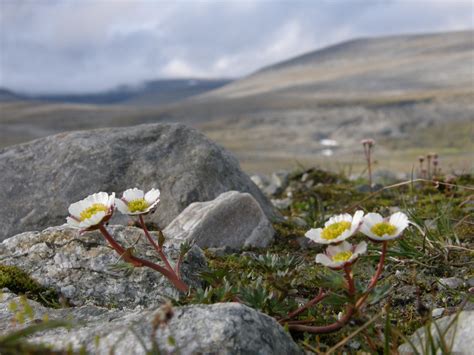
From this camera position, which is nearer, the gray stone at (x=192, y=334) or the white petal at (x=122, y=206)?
the gray stone at (x=192, y=334)

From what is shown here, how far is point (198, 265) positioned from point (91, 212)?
110cm

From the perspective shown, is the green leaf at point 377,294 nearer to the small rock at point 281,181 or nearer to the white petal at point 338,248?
the white petal at point 338,248

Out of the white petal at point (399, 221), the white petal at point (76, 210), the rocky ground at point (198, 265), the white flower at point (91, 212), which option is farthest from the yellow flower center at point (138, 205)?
the white petal at point (399, 221)

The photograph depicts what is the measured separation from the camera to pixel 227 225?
5180 millimetres

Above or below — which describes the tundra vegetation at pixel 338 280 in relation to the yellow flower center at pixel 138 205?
below

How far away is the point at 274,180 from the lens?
961cm

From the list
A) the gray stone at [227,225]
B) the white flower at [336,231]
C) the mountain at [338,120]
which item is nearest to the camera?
the white flower at [336,231]

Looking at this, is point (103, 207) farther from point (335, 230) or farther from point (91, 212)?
point (335, 230)

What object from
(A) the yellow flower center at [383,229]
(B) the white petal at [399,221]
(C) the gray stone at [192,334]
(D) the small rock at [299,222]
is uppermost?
(B) the white petal at [399,221]

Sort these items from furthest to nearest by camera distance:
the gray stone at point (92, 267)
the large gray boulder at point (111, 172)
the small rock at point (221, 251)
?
the large gray boulder at point (111, 172), the small rock at point (221, 251), the gray stone at point (92, 267)

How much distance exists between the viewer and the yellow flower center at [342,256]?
253cm

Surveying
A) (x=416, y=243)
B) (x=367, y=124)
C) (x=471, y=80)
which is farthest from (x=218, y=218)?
(x=471, y=80)

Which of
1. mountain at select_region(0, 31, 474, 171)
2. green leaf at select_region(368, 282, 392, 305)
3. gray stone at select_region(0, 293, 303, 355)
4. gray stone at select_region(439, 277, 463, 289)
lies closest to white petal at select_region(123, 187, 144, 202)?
gray stone at select_region(0, 293, 303, 355)

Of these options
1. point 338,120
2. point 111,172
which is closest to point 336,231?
point 111,172
